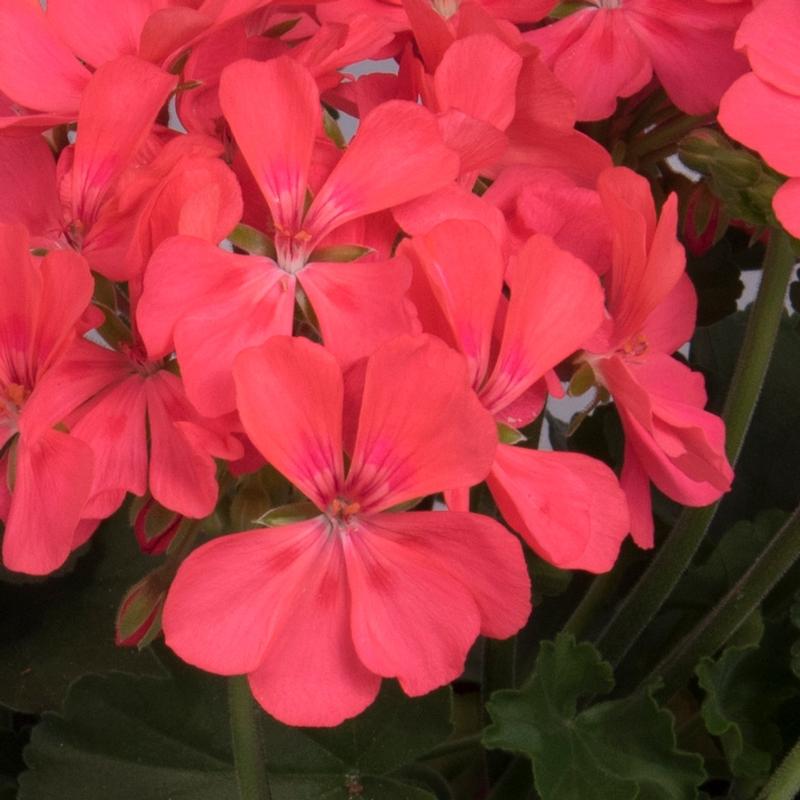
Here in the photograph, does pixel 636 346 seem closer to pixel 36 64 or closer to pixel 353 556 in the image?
pixel 353 556

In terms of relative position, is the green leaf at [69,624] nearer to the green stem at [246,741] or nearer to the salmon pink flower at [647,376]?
the green stem at [246,741]

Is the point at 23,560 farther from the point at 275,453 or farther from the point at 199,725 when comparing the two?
the point at 199,725

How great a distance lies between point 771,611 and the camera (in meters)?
0.86

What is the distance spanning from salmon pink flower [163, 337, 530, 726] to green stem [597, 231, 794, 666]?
0.23m

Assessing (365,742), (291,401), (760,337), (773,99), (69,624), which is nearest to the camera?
(291,401)

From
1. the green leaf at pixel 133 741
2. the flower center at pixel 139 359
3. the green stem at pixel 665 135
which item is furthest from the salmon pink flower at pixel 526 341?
the green leaf at pixel 133 741

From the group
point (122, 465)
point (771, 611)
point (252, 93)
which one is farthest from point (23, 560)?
point (771, 611)

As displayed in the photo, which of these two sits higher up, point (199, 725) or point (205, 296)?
point (205, 296)

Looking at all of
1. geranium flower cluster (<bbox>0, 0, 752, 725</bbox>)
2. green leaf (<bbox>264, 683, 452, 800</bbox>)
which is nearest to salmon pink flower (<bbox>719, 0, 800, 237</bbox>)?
geranium flower cluster (<bbox>0, 0, 752, 725</bbox>)

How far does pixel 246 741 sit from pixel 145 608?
0.08 metres

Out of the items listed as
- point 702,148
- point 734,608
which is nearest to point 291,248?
point 702,148

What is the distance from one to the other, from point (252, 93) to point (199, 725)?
41 centimetres

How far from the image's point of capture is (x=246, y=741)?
587mm

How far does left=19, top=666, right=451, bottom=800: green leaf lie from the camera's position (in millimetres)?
743
